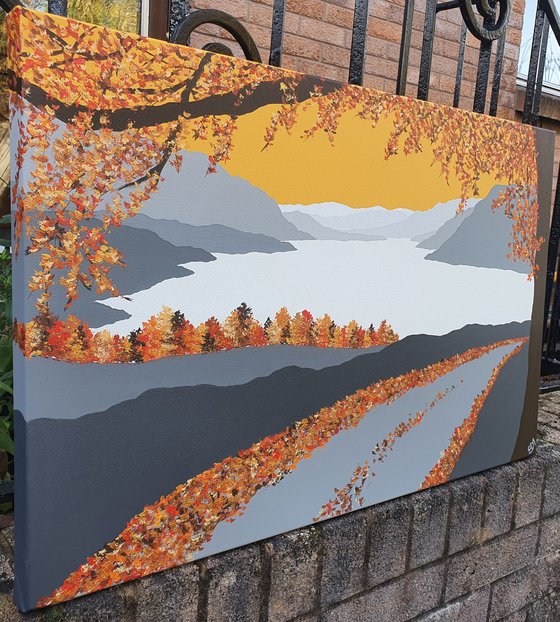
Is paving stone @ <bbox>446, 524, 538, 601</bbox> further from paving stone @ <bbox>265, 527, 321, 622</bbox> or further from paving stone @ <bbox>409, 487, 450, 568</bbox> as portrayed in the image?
paving stone @ <bbox>265, 527, 321, 622</bbox>

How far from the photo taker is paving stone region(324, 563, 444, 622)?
1.54 m

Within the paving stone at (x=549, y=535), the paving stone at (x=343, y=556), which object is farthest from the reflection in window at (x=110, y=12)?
the paving stone at (x=549, y=535)

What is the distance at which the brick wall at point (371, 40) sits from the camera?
2.95m

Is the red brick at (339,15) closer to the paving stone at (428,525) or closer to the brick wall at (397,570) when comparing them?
the brick wall at (397,570)

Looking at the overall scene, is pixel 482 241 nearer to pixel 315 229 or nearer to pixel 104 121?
pixel 315 229

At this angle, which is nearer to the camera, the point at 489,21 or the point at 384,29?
the point at 489,21

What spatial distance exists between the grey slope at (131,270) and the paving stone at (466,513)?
1.10 meters

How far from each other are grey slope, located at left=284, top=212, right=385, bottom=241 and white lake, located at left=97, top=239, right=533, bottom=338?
0.05ft

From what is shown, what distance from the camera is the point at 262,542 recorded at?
1.36 m

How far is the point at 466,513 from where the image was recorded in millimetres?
1757

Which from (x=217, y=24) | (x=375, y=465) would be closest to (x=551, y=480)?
(x=375, y=465)

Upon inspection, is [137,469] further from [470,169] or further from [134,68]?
[470,169]

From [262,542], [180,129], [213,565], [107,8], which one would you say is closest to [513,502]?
[262,542]

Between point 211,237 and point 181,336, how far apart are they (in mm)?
210
